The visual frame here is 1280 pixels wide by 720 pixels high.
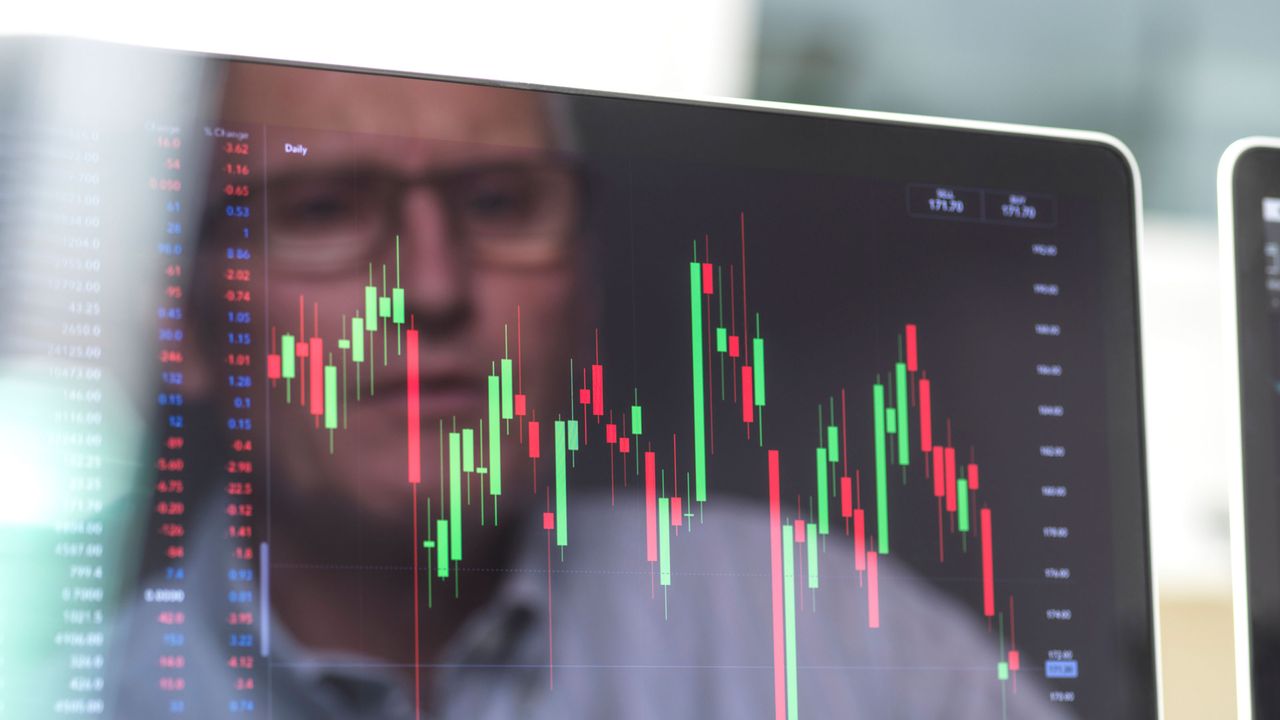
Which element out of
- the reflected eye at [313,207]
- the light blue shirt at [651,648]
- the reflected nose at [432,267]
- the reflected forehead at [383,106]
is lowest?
the light blue shirt at [651,648]

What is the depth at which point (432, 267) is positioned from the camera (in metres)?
0.60

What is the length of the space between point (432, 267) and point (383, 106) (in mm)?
88

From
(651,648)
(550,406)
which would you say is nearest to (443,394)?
(550,406)

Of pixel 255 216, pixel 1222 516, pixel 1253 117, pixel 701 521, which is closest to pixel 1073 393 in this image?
pixel 701 521

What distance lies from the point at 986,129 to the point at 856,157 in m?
0.08

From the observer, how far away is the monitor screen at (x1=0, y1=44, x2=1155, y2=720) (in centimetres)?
55

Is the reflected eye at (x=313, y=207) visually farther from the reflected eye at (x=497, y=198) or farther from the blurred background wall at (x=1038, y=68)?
the blurred background wall at (x=1038, y=68)

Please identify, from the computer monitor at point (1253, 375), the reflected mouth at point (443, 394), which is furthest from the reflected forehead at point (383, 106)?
the computer monitor at point (1253, 375)

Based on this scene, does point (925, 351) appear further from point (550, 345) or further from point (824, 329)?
point (550, 345)

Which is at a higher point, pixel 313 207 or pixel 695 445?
pixel 313 207

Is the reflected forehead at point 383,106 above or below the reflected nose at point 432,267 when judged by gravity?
above

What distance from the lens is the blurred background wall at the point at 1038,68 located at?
1097 millimetres

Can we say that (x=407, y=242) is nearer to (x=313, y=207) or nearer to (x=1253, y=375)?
(x=313, y=207)

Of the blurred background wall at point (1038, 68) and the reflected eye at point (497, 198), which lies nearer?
the reflected eye at point (497, 198)
